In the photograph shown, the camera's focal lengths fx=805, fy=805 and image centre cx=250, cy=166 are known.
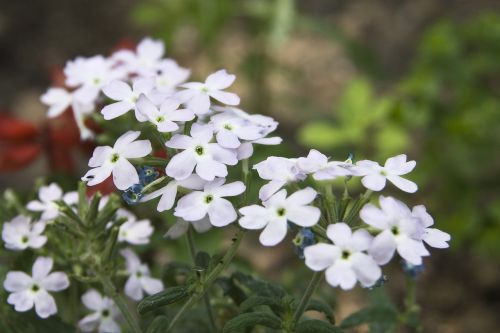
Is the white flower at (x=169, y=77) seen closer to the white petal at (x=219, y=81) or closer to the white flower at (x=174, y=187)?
the white petal at (x=219, y=81)

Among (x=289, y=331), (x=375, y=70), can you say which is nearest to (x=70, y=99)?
(x=289, y=331)

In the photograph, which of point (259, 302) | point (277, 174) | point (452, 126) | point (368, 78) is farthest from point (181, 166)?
point (368, 78)

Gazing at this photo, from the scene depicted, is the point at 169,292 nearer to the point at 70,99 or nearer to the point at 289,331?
the point at 289,331

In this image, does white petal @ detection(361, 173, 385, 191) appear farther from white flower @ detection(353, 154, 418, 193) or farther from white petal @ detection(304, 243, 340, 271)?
white petal @ detection(304, 243, 340, 271)

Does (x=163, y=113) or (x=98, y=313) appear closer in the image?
(x=163, y=113)

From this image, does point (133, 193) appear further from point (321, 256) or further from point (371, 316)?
point (371, 316)

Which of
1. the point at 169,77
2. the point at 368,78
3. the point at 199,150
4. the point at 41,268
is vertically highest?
the point at 368,78
